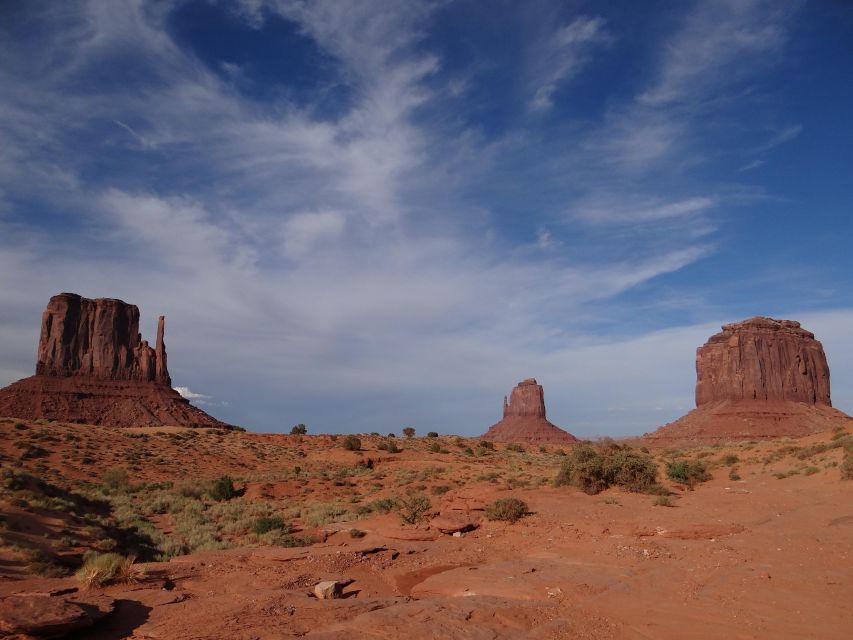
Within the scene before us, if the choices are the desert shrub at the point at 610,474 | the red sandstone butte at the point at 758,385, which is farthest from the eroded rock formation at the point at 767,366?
the desert shrub at the point at 610,474

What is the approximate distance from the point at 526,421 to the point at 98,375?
73.6 m

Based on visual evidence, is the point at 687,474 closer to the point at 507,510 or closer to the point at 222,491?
the point at 507,510

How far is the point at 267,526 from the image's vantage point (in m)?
18.3

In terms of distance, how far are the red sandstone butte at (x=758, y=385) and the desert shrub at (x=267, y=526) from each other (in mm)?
68263

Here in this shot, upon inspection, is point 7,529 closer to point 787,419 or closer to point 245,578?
point 245,578

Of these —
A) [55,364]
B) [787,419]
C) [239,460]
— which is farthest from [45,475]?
[787,419]

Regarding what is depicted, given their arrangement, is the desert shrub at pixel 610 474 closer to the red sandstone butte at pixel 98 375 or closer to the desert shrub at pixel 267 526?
the desert shrub at pixel 267 526

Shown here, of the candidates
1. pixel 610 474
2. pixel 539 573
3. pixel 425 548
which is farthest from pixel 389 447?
Answer: pixel 539 573

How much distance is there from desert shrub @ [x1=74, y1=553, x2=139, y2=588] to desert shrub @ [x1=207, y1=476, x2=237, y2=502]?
17591mm

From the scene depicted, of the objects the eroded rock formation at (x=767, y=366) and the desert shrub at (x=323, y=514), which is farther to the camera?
the eroded rock formation at (x=767, y=366)

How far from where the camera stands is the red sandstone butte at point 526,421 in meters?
97.2

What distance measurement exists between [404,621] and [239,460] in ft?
128

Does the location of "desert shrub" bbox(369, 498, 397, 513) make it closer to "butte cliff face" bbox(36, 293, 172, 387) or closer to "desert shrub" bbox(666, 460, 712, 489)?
"desert shrub" bbox(666, 460, 712, 489)

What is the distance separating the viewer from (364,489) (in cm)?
2859
